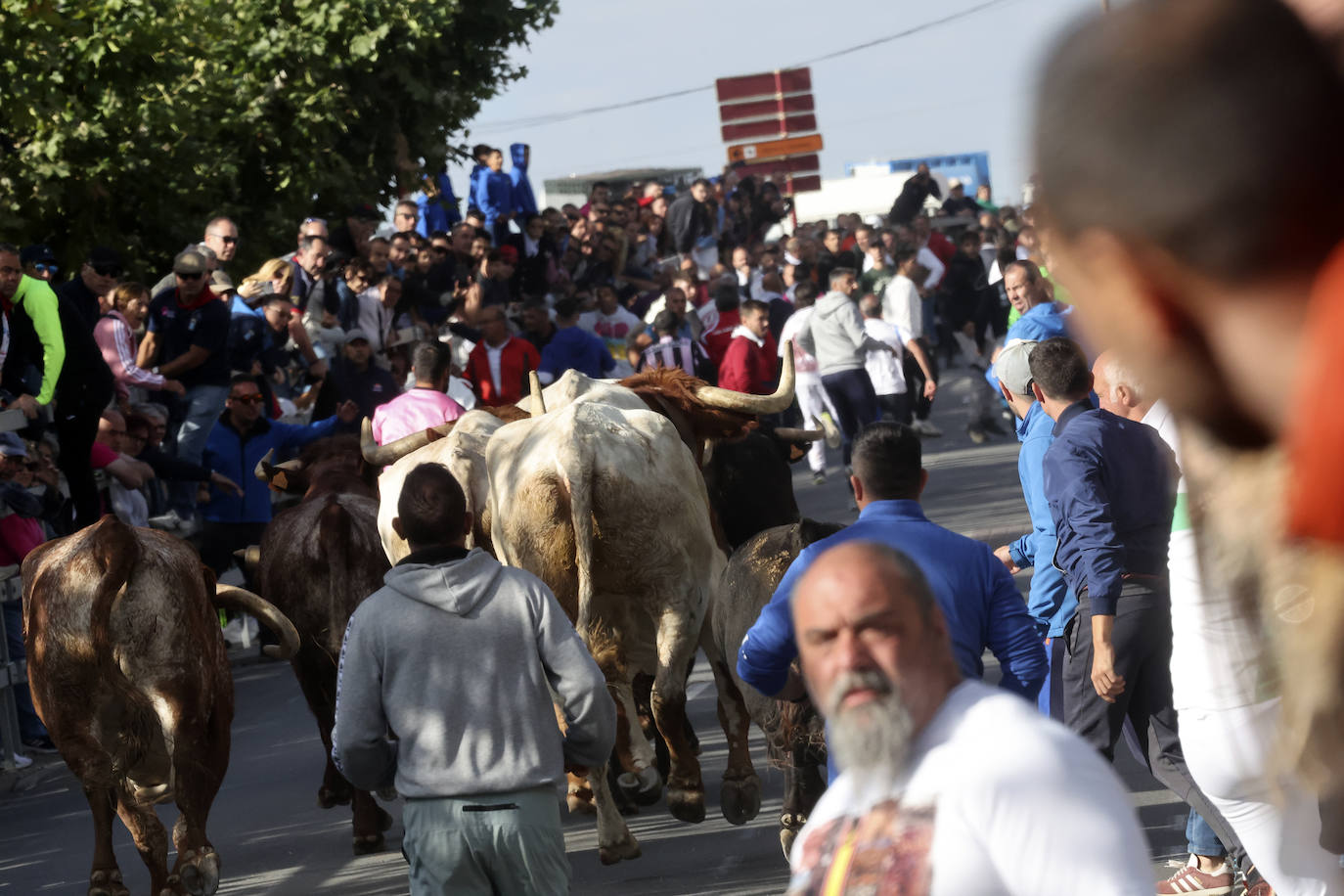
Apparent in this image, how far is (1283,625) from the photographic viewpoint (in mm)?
825

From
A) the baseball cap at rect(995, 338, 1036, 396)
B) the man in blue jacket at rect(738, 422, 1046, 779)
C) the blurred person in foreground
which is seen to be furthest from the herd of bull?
the blurred person in foreground

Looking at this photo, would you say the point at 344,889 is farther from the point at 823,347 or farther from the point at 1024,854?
the point at 823,347

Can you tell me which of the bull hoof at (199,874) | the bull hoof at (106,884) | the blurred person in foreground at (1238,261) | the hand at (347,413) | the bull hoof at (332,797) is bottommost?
the bull hoof at (332,797)

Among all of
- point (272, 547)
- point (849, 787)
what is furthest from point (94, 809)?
point (849, 787)

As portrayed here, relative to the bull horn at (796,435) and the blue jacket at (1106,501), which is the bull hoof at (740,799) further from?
the bull horn at (796,435)

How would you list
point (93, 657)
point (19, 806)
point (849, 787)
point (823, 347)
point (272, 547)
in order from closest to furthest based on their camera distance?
1. point (849, 787)
2. point (93, 657)
3. point (272, 547)
4. point (19, 806)
5. point (823, 347)

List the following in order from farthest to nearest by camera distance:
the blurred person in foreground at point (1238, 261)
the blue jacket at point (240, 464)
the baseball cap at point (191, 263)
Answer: the baseball cap at point (191, 263), the blue jacket at point (240, 464), the blurred person in foreground at point (1238, 261)

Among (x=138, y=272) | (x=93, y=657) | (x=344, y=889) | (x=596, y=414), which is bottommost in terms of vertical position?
(x=344, y=889)

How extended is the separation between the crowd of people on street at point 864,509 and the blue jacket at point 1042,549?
0.05 ft

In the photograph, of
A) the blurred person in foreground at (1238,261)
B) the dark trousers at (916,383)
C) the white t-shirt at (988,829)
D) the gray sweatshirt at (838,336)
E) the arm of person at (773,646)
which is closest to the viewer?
the blurred person in foreground at (1238,261)

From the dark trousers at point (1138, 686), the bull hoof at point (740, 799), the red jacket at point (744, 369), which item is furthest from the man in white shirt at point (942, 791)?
the red jacket at point (744, 369)

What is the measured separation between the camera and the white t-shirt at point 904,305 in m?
19.8

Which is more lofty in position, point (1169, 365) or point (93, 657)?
point (1169, 365)

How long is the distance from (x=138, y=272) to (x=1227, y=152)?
50.0 ft
